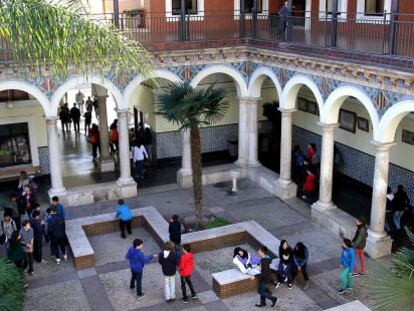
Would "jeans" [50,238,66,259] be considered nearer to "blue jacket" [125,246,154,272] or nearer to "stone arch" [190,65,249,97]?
"blue jacket" [125,246,154,272]

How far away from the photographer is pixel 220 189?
17.8 metres

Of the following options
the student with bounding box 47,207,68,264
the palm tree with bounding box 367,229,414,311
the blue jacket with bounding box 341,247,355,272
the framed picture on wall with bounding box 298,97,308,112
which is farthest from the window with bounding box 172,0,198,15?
the palm tree with bounding box 367,229,414,311

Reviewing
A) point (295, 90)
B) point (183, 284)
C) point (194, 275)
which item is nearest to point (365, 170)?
point (295, 90)

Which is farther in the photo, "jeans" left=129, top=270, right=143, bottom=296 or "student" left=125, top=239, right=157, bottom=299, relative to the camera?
"jeans" left=129, top=270, right=143, bottom=296

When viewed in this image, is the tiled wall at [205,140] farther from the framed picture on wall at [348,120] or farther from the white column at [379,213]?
the white column at [379,213]

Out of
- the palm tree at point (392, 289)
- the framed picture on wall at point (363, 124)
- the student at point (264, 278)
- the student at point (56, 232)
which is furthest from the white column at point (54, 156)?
the palm tree at point (392, 289)

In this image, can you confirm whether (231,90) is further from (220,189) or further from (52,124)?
(52,124)

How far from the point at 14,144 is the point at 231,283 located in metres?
10.7

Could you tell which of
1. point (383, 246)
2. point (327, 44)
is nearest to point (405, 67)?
point (327, 44)

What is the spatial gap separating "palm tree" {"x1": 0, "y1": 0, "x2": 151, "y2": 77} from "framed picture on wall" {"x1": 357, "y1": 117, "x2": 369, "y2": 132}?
9.72 meters

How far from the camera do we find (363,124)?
16.8m

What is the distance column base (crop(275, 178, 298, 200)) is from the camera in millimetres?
16625

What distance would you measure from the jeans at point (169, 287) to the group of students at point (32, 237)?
3044 millimetres

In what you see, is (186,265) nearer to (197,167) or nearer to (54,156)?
(197,167)
